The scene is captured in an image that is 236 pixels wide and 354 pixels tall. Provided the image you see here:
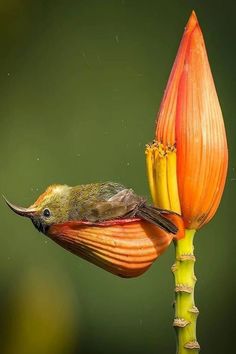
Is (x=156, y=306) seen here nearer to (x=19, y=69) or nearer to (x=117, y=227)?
(x=19, y=69)

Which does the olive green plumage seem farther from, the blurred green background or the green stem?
the blurred green background

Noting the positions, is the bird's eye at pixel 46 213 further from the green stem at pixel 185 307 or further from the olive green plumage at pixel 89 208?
the green stem at pixel 185 307

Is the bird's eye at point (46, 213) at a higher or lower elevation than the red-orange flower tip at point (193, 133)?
lower

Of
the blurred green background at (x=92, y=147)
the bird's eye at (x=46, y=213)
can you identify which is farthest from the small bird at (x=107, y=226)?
the blurred green background at (x=92, y=147)

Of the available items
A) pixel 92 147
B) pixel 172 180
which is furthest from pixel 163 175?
pixel 92 147

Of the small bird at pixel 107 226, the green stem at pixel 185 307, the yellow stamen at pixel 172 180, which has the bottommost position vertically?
the green stem at pixel 185 307

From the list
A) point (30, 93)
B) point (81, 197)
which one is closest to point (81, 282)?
point (30, 93)

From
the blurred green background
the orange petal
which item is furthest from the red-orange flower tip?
the blurred green background
